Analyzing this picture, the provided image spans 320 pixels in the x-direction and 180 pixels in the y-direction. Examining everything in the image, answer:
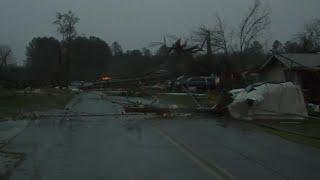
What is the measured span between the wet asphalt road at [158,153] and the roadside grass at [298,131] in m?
0.65

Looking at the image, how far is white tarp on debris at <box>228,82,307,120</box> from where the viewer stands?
27531 mm

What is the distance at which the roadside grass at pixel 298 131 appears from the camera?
1831 cm

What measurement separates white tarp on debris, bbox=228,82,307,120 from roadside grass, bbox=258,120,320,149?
1.36 m

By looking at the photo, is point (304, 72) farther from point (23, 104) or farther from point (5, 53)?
point (5, 53)

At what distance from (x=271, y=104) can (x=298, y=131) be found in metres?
6.42

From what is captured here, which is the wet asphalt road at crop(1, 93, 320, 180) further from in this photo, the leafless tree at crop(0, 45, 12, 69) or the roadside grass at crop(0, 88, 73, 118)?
the leafless tree at crop(0, 45, 12, 69)

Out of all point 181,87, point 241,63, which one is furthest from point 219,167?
point 241,63

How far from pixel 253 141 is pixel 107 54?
426ft

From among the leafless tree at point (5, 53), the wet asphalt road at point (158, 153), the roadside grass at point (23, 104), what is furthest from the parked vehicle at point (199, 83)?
→ the leafless tree at point (5, 53)

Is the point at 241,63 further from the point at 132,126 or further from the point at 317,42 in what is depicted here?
the point at 132,126

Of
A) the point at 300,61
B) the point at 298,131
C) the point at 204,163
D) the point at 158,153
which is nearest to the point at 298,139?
the point at 298,131

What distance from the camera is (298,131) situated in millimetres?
21578

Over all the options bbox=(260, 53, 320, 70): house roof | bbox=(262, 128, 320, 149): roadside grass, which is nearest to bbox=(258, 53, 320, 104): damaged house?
bbox=(260, 53, 320, 70): house roof

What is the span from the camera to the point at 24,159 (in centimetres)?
1318
